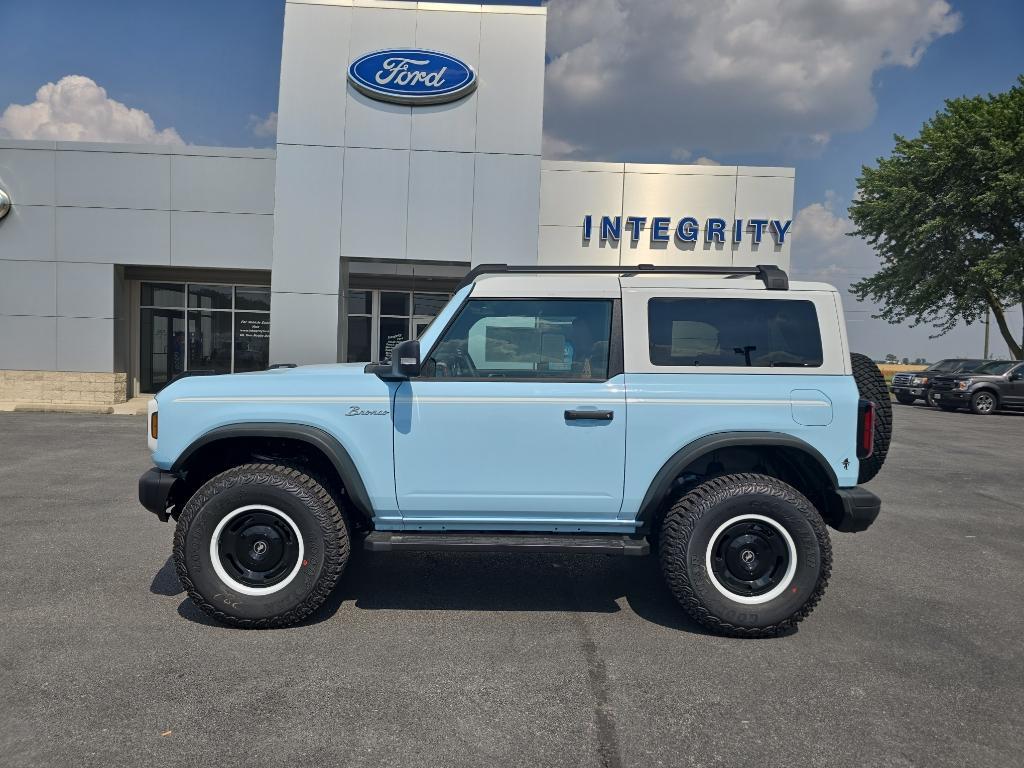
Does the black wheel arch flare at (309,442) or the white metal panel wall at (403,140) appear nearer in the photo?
the black wheel arch flare at (309,442)

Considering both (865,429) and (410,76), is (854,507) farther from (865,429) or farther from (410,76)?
(410,76)

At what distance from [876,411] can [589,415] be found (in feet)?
6.30

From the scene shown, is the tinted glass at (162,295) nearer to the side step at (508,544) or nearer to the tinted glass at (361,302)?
the tinted glass at (361,302)

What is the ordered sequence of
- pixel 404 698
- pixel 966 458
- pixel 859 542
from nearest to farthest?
pixel 404 698
pixel 859 542
pixel 966 458

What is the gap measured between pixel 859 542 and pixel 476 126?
1168cm

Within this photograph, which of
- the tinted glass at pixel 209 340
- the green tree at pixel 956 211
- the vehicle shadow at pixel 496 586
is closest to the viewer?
the vehicle shadow at pixel 496 586

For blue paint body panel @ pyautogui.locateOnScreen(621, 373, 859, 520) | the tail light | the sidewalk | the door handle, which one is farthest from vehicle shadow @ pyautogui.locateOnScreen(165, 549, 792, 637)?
the sidewalk

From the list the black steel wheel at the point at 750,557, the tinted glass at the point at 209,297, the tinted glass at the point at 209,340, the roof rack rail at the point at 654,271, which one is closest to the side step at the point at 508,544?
the black steel wheel at the point at 750,557

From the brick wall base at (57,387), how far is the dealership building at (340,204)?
37 mm

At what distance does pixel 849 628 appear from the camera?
400 cm

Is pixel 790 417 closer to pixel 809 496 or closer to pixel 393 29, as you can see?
pixel 809 496

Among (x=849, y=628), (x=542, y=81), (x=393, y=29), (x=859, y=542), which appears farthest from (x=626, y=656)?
(x=393, y=29)

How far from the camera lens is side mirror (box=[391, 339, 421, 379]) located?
12.4 feet

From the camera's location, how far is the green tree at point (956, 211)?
23.2 m
